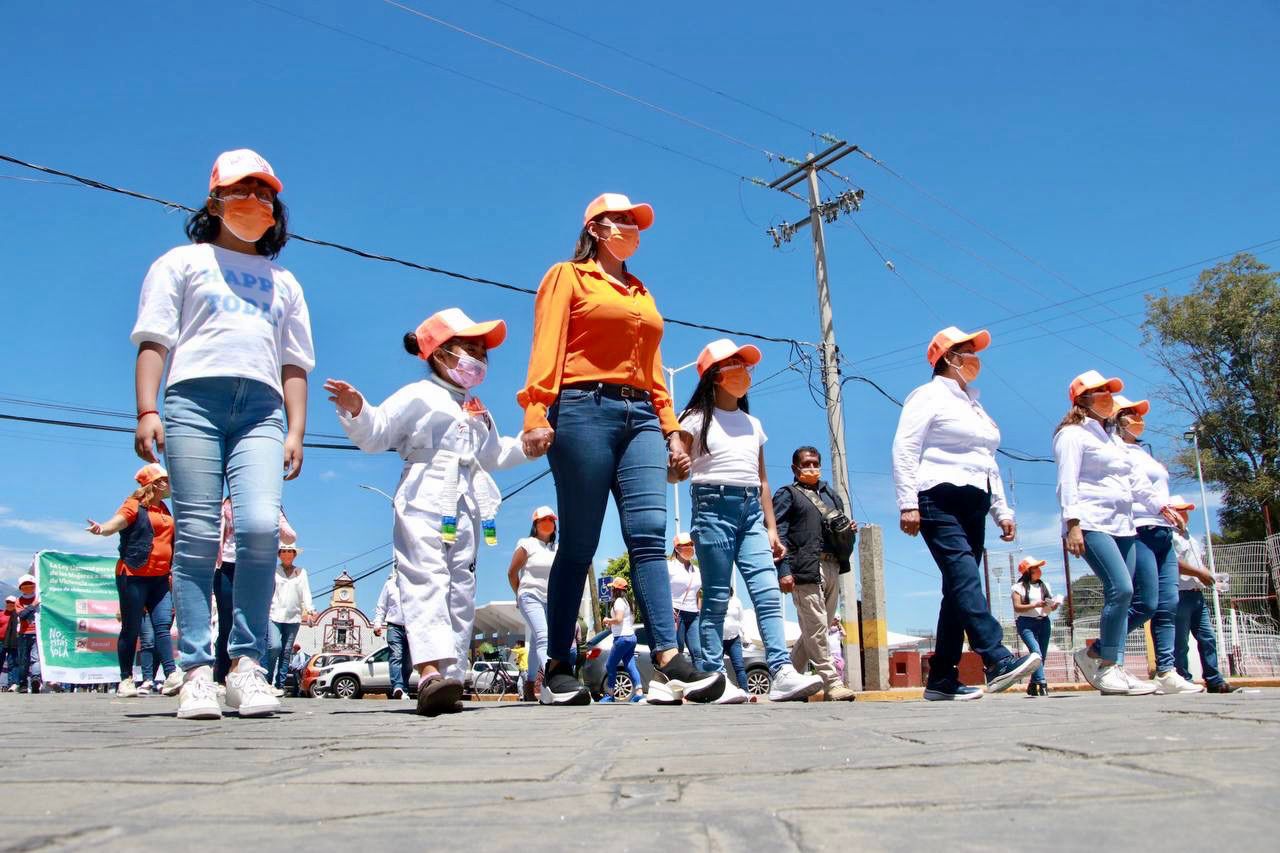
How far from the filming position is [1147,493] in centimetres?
658

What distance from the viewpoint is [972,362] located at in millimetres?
5996

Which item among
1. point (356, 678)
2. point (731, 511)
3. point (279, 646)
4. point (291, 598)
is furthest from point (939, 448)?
point (356, 678)

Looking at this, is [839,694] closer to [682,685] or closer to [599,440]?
[682,685]

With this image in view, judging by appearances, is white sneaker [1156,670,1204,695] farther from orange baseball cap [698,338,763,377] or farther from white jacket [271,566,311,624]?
white jacket [271,566,311,624]

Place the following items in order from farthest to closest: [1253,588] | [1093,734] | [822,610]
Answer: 1. [1253,588]
2. [822,610]
3. [1093,734]

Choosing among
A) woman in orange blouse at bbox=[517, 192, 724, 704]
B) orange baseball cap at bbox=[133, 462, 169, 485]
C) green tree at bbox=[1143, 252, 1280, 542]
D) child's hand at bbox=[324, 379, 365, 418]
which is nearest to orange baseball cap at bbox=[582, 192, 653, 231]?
woman in orange blouse at bbox=[517, 192, 724, 704]

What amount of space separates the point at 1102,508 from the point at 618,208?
350cm

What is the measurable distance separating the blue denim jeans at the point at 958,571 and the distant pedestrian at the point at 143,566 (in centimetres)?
552

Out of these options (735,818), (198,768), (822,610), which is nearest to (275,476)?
(198,768)

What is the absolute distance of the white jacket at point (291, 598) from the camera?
10.2 metres

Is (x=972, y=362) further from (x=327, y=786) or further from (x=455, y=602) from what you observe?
(x=327, y=786)

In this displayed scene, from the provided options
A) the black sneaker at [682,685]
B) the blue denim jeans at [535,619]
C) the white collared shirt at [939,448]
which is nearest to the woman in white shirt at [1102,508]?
the white collared shirt at [939,448]

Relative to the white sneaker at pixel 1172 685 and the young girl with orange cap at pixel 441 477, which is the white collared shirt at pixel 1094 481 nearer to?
the white sneaker at pixel 1172 685

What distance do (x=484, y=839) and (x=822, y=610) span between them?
6288 millimetres
